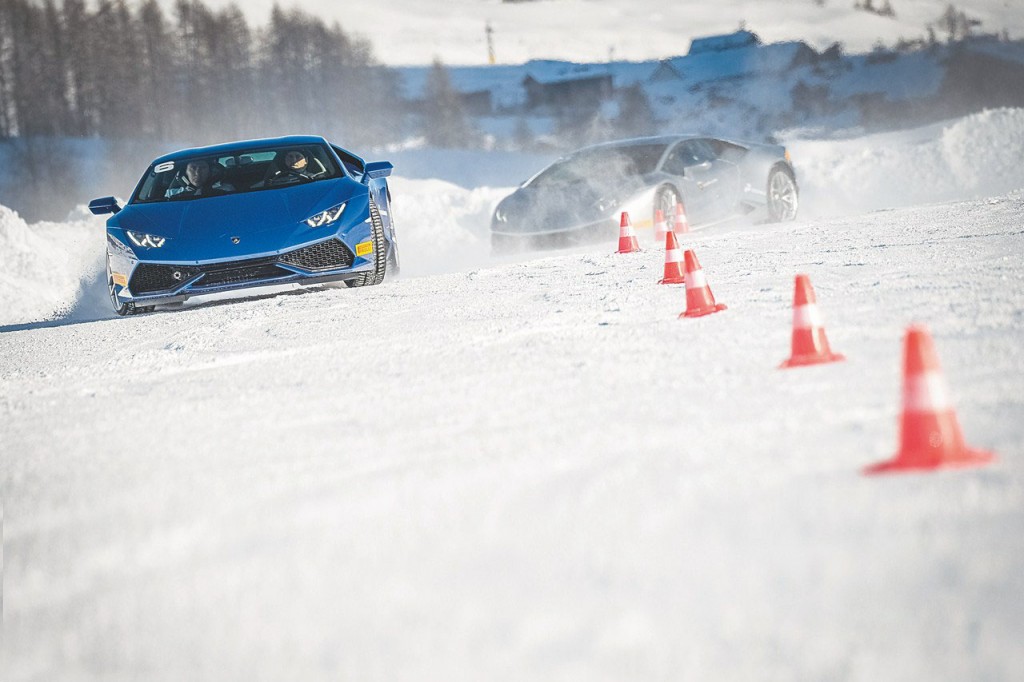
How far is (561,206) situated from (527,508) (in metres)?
8.91

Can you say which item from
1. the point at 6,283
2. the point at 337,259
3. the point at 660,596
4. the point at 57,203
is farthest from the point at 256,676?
the point at 57,203

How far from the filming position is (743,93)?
67.1m

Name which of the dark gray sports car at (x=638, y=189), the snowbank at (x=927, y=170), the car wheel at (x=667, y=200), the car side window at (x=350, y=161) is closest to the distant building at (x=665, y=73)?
the snowbank at (x=927, y=170)

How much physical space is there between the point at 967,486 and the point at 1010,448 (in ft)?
1.06

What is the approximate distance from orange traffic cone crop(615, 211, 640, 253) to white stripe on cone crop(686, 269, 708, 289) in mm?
4519

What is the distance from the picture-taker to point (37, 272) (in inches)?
424

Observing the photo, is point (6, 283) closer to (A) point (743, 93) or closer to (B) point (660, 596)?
(B) point (660, 596)

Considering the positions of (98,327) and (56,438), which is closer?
(56,438)

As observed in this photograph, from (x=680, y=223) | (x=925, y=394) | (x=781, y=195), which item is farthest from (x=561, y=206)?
(x=925, y=394)

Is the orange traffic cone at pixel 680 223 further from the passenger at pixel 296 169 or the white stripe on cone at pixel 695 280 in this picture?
the white stripe on cone at pixel 695 280

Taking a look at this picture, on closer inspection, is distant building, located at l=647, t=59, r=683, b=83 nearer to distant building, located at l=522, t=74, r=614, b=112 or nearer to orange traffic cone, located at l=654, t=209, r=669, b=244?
distant building, located at l=522, t=74, r=614, b=112

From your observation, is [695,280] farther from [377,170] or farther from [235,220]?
[377,170]

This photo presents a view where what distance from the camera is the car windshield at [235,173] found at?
26.5ft

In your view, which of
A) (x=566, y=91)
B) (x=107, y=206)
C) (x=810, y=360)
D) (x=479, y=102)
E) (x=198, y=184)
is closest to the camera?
(x=810, y=360)
